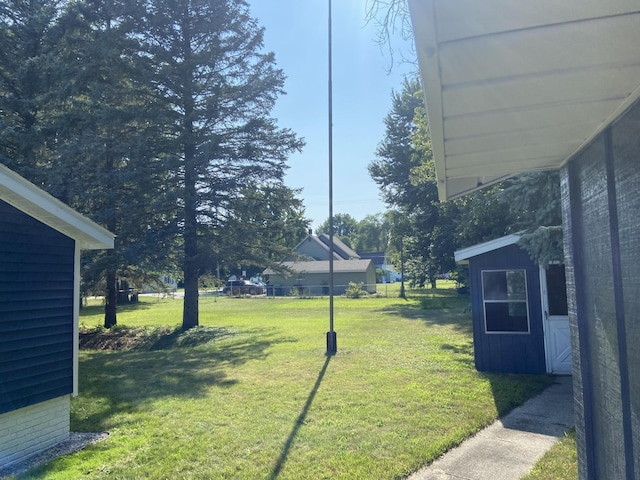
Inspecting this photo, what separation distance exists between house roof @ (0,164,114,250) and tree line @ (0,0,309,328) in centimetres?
825

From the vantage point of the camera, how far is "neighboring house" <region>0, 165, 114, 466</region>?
4699 mm

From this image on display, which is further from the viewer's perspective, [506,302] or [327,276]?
[327,276]

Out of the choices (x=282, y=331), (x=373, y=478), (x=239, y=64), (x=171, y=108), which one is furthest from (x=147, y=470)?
(x=239, y=64)

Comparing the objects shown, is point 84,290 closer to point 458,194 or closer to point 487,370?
point 487,370

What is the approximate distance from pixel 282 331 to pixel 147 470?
10721mm

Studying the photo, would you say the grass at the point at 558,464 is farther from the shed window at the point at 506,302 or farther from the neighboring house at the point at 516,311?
the shed window at the point at 506,302

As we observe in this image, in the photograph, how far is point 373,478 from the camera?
13.2 ft

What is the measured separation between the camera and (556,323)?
25.5ft

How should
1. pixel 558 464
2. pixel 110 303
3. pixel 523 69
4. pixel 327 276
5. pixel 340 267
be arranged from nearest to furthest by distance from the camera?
pixel 523 69
pixel 558 464
pixel 110 303
pixel 327 276
pixel 340 267

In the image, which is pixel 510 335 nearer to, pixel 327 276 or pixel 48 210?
pixel 48 210

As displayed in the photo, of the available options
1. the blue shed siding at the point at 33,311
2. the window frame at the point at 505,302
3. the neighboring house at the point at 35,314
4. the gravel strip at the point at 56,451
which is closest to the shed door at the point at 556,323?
the window frame at the point at 505,302

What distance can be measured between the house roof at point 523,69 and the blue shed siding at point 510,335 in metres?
6.18

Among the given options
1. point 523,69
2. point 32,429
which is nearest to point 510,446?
point 523,69

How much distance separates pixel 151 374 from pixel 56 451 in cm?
407
